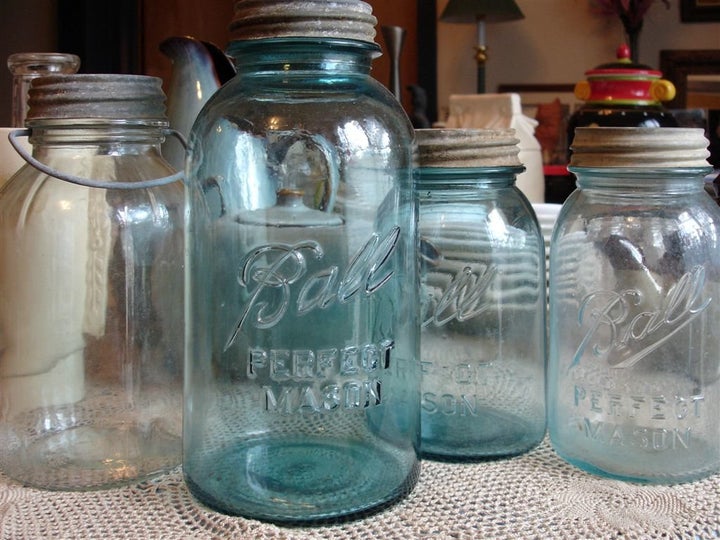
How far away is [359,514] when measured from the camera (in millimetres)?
479

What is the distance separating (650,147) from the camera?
0.51 meters

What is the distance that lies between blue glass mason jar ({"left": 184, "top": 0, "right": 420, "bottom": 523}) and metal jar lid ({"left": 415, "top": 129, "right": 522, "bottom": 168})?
1.9 inches

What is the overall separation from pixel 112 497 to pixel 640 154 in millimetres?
356

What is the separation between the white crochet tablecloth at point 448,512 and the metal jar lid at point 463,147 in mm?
191

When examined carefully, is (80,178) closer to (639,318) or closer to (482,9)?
(639,318)

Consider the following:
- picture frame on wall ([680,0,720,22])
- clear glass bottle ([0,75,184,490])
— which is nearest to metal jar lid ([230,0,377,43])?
clear glass bottle ([0,75,184,490])

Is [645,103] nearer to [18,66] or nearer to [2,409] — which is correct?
[18,66]

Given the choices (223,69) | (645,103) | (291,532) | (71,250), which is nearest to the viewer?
(291,532)

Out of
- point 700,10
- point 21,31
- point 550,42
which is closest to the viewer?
point 21,31

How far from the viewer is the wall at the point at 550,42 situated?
3533 millimetres

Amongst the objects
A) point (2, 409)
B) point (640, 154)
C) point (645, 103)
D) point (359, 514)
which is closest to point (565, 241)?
point (640, 154)

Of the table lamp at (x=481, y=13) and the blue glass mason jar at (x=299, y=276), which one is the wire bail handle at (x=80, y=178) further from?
the table lamp at (x=481, y=13)

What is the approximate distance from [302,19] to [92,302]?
22cm

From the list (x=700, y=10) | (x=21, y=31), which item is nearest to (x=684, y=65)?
(x=700, y=10)
